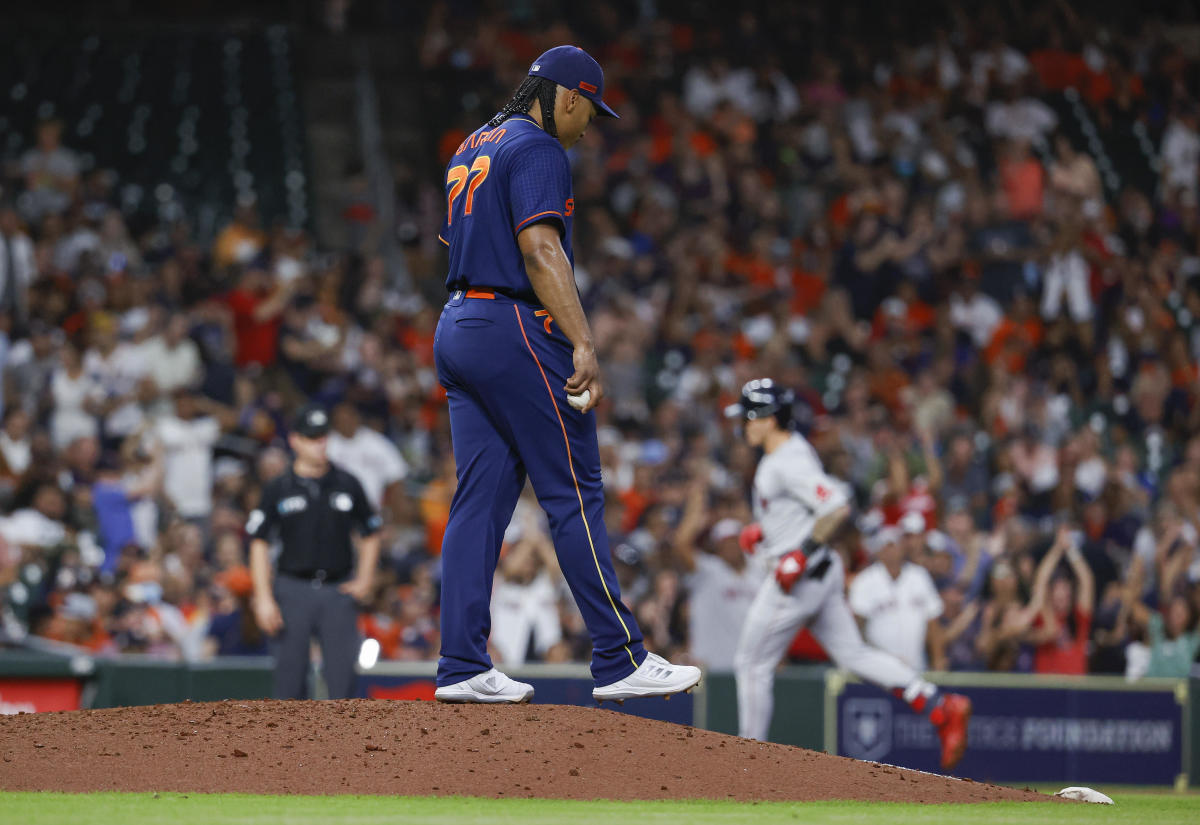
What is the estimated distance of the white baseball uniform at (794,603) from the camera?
32.3ft

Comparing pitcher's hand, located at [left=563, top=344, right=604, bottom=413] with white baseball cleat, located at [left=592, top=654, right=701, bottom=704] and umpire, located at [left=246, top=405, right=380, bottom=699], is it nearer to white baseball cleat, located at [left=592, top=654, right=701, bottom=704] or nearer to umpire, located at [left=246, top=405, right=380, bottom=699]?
white baseball cleat, located at [left=592, top=654, right=701, bottom=704]

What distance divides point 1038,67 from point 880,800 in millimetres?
18183

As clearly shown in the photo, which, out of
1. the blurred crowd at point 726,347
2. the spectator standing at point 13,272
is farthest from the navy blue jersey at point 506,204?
the spectator standing at point 13,272

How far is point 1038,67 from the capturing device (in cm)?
2234

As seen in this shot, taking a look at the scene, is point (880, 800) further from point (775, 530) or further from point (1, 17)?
point (1, 17)

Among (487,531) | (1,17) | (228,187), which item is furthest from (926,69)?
(487,531)

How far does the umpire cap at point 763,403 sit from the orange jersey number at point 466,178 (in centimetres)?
393

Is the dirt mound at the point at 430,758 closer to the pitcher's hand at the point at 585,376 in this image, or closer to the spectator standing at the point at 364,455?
the pitcher's hand at the point at 585,376

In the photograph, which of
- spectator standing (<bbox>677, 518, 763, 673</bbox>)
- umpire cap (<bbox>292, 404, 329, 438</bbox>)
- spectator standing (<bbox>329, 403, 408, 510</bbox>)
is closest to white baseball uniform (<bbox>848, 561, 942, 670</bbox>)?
spectator standing (<bbox>677, 518, 763, 673</bbox>)

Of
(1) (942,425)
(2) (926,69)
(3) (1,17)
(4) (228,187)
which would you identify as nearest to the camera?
(1) (942,425)

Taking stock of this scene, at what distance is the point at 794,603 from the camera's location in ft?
32.3

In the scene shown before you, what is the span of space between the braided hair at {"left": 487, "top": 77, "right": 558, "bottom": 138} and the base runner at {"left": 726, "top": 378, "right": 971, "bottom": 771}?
3.85m

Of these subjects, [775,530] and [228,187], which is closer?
[775,530]

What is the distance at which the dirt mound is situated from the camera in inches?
225
